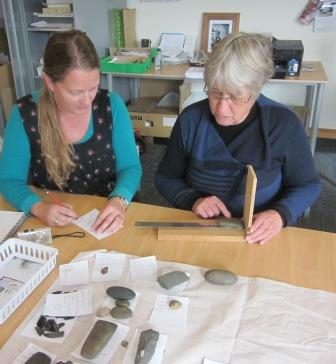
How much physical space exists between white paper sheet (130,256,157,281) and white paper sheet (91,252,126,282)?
3cm

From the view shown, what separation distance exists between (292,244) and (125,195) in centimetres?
56

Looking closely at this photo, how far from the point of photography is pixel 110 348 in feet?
2.52

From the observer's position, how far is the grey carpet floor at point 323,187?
2398 mm

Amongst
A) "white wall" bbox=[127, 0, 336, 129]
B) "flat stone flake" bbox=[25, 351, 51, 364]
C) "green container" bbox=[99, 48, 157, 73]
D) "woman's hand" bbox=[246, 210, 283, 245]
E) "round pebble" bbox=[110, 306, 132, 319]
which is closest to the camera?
"flat stone flake" bbox=[25, 351, 51, 364]

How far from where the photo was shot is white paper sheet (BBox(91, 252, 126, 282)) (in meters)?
0.96

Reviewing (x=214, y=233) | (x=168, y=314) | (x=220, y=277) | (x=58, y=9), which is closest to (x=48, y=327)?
(x=168, y=314)

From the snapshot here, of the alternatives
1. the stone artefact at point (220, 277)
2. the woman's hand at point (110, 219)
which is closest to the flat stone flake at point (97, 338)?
the stone artefact at point (220, 277)

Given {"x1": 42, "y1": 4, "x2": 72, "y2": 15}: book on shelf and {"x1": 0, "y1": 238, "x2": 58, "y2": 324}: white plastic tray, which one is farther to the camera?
{"x1": 42, "y1": 4, "x2": 72, "y2": 15}: book on shelf

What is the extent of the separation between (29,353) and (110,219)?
1.56ft

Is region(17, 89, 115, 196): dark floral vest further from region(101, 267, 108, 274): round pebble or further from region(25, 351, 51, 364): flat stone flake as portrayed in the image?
region(25, 351, 51, 364): flat stone flake

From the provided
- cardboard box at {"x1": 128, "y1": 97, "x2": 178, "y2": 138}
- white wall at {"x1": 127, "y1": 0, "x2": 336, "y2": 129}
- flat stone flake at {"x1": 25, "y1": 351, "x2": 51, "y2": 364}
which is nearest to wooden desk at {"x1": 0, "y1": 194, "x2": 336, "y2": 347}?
flat stone flake at {"x1": 25, "y1": 351, "x2": 51, "y2": 364}

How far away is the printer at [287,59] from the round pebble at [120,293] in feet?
7.23

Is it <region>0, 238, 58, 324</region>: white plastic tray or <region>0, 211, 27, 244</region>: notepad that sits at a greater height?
<region>0, 238, 58, 324</region>: white plastic tray

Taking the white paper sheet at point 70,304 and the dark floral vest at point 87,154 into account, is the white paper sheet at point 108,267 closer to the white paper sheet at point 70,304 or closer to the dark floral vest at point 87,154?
the white paper sheet at point 70,304
